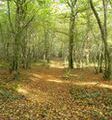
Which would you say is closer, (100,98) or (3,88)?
(100,98)

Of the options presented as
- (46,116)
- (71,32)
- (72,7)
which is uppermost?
(72,7)

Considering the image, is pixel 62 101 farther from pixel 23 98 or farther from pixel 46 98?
pixel 23 98

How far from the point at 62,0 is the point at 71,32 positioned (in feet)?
15.0

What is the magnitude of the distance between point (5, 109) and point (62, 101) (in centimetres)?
356

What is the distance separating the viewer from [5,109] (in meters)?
11.9

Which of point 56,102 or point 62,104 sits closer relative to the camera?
point 62,104

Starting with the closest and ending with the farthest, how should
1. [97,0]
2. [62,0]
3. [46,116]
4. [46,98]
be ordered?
[46,116], [46,98], [97,0], [62,0]

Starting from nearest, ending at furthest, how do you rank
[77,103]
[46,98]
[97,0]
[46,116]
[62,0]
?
[46,116], [77,103], [46,98], [97,0], [62,0]

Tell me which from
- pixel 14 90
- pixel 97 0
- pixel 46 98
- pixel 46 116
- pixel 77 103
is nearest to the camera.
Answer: pixel 46 116

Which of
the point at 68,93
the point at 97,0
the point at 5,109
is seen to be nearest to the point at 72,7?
the point at 97,0

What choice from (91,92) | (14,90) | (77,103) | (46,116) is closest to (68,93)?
(91,92)

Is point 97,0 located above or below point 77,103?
above

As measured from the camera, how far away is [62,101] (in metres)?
14.1

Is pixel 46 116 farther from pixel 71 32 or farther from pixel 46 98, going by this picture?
pixel 71 32
